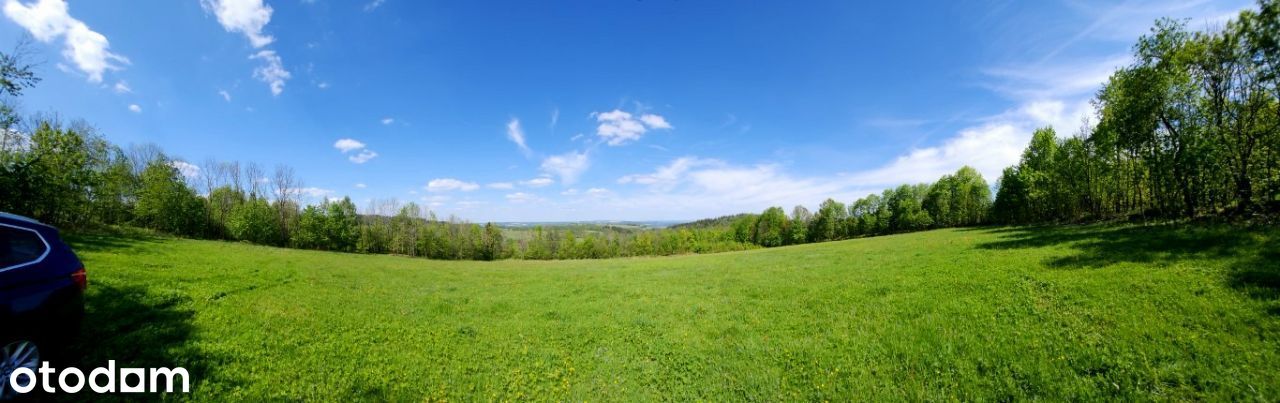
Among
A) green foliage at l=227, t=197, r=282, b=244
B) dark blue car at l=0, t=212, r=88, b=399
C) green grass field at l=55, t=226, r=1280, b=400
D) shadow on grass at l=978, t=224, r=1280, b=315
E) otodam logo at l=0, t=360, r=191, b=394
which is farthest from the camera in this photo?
green foliage at l=227, t=197, r=282, b=244

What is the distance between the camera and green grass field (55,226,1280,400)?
7.13m

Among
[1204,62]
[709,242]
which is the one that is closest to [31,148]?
[1204,62]

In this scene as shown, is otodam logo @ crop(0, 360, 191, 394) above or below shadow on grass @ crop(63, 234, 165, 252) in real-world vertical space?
below

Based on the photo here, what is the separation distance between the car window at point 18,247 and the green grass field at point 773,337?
2137 mm

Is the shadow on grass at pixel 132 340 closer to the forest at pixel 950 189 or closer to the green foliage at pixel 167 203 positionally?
the forest at pixel 950 189

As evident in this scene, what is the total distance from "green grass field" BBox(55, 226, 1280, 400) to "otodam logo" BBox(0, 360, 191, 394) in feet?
1.17

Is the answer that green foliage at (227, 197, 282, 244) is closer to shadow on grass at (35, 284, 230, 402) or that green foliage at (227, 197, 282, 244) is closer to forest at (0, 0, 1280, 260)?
forest at (0, 0, 1280, 260)

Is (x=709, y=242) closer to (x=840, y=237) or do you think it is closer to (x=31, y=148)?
(x=840, y=237)

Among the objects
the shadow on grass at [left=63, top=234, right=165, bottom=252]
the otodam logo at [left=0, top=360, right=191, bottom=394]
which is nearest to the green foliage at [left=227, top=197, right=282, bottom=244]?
the shadow on grass at [left=63, top=234, right=165, bottom=252]

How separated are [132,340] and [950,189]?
354ft

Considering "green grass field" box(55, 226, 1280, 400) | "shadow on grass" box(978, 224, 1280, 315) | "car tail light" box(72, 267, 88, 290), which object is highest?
"car tail light" box(72, 267, 88, 290)

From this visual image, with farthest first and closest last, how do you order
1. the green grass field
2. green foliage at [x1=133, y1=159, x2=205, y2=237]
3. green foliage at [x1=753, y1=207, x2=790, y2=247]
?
green foliage at [x1=753, y1=207, x2=790, y2=247] → green foliage at [x1=133, y1=159, x2=205, y2=237] → the green grass field

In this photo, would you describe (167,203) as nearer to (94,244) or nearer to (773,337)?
(94,244)

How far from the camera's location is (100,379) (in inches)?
245
